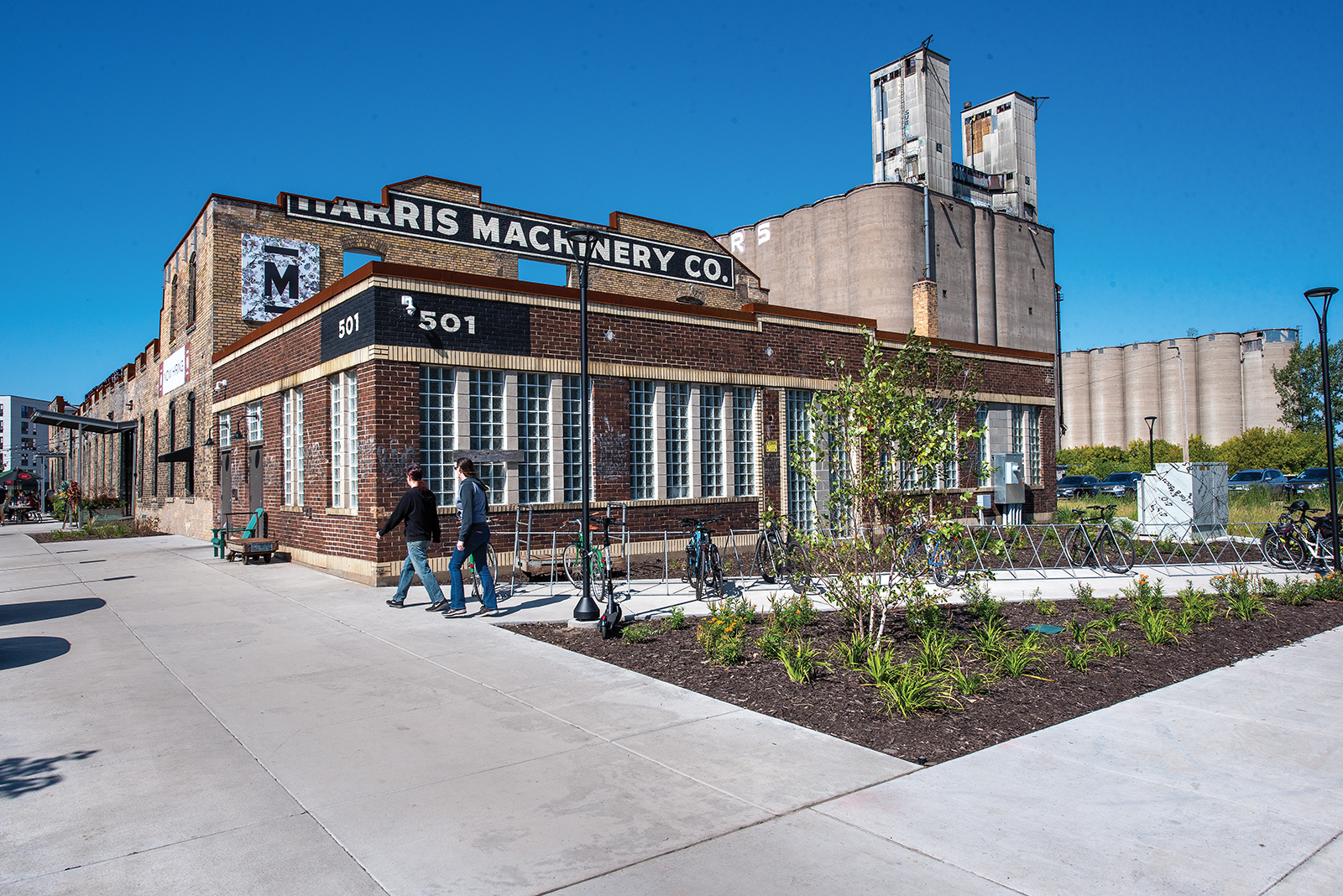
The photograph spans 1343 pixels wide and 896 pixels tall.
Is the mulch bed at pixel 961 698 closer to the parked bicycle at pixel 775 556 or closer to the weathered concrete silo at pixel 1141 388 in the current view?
the parked bicycle at pixel 775 556

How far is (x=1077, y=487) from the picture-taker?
1671 inches

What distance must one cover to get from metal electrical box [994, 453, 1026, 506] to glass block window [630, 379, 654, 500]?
1052cm

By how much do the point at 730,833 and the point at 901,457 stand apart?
14.3 ft

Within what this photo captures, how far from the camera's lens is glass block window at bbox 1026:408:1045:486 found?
82.4 ft

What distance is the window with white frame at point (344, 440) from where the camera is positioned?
13.8 m

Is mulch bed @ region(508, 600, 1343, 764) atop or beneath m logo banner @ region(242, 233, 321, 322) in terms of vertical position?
beneath

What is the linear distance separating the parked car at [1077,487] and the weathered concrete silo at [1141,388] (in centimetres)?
4274

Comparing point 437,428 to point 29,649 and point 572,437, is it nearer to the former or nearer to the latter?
point 572,437

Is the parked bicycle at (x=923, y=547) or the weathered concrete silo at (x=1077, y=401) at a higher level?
the weathered concrete silo at (x=1077, y=401)

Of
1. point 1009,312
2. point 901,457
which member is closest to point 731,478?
point 901,457

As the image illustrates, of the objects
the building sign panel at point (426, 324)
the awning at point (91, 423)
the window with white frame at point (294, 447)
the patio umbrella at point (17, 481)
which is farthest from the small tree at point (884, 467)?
the patio umbrella at point (17, 481)

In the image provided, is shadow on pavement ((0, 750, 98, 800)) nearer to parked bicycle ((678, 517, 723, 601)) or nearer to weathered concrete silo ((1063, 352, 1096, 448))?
parked bicycle ((678, 517, 723, 601))

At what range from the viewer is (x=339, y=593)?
12.2 metres

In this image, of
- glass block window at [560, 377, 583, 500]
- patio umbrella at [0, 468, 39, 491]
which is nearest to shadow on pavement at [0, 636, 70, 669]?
glass block window at [560, 377, 583, 500]
